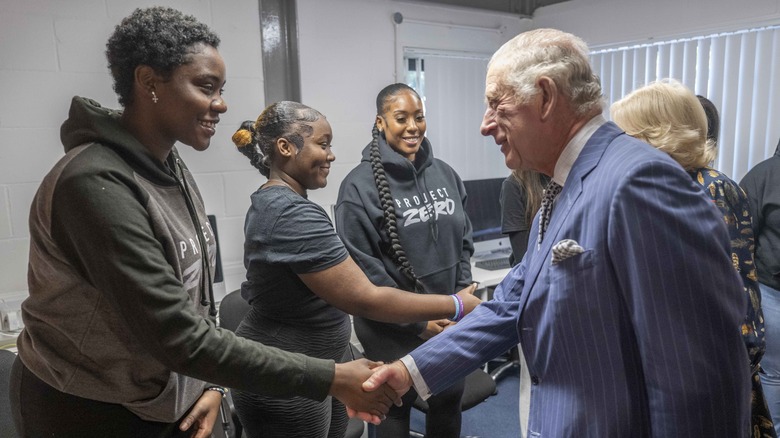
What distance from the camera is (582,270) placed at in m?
1.00

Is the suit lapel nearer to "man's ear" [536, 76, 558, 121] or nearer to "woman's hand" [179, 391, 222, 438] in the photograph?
"man's ear" [536, 76, 558, 121]

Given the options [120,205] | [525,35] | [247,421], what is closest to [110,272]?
[120,205]

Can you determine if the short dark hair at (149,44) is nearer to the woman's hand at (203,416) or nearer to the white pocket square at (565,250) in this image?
the woman's hand at (203,416)

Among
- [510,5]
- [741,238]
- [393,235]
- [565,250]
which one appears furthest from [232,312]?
[510,5]

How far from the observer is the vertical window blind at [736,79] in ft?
10.5

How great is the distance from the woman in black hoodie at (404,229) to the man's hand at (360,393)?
1.81 feet

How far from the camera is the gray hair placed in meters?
1.09

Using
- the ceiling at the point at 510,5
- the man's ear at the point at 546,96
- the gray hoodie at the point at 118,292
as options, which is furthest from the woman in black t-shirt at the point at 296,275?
the ceiling at the point at 510,5

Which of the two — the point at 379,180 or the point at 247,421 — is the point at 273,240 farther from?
the point at 379,180

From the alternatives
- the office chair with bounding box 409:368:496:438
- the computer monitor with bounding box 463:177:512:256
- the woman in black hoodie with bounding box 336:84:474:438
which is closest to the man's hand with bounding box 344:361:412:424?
the woman in black hoodie with bounding box 336:84:474:438

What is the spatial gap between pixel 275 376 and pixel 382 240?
0.99m

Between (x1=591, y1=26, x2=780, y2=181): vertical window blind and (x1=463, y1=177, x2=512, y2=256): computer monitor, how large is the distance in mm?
979

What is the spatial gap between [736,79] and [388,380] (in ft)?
10.1

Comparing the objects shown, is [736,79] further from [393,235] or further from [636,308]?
[636,308]
